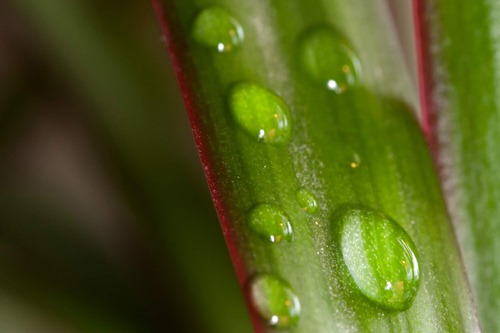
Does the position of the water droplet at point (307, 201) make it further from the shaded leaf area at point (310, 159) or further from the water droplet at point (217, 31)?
the water droplet at point (217, 31)

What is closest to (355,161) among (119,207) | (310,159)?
(310,159)

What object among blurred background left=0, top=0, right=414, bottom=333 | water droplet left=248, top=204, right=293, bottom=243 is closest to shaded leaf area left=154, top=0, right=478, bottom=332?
water droplet left=248, top=204, right=293, bottom=243

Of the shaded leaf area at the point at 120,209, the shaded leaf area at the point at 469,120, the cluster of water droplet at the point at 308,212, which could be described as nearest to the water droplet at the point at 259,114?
the cluster of water droplet at the point at 308,212

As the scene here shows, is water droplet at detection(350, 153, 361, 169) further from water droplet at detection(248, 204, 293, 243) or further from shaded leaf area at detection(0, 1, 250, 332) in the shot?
shaded leaf area at detection(0, 1, 250, 332)

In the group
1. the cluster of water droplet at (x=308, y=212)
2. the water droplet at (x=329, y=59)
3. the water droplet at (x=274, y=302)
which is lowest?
the water droplet at (x=274, y=302)

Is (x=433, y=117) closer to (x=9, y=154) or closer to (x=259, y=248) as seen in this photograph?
(x=259, y=248)

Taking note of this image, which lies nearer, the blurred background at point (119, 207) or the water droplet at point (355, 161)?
the water droplet at point (355, 161)

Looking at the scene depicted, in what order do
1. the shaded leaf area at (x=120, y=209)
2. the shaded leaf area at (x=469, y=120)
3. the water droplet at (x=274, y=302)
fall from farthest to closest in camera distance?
the shaded leaf area at (x=120, y=209) < the shaded leaf area at (x=469, y=120) < the water droplet at (x=274, y=302)
